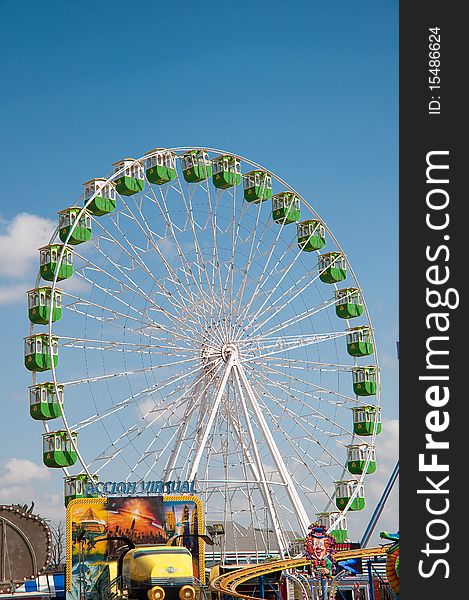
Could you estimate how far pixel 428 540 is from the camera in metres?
9.74

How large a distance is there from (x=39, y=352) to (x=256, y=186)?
37.6 ft

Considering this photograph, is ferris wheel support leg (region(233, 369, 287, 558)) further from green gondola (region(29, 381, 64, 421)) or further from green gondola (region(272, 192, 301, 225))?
green gondola (region(272, 192, 301, 225))

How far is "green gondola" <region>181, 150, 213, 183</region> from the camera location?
4169 centimetres

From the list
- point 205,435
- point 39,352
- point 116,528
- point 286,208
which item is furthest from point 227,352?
point 116,528

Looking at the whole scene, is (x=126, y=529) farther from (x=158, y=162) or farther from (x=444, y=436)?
(x=444, y=436)

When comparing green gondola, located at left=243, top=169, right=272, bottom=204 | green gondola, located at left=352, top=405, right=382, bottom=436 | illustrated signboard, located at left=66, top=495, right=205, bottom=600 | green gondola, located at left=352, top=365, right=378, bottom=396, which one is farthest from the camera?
green gondola, located at left=352, top=365, right=378, bottom=396

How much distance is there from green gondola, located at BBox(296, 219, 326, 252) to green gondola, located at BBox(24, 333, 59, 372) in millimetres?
12222

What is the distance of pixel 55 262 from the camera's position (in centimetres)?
3953

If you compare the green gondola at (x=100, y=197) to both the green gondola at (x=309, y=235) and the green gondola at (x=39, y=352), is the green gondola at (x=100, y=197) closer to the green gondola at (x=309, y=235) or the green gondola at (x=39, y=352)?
the green gondola at (x=39, y=352)

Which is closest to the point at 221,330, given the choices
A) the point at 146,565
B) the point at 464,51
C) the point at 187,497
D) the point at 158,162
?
the point at 158,162

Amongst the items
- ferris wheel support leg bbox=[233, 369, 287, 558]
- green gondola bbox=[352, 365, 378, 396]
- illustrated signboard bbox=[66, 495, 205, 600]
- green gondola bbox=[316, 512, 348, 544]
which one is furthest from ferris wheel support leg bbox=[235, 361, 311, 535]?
illustrated signboard bbox=[66, 495, 205, 600]

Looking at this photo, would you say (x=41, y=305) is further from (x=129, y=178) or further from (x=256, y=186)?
(x=256, y=186)

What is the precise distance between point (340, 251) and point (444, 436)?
120ft

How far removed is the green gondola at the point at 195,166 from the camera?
137ft
